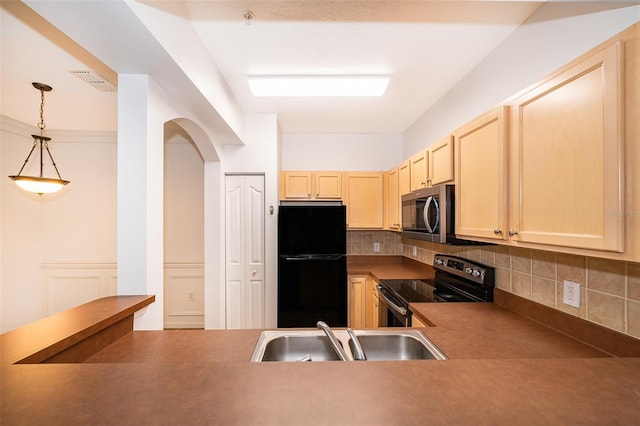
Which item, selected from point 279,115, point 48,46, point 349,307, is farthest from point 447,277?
point 48,46

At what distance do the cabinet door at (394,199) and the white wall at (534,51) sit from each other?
750 millimetres

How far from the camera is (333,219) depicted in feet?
9.65

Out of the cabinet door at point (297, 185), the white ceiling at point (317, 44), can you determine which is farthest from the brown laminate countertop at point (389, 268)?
the white ceiling at point (317, 44)

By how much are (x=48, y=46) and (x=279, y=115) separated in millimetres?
1913

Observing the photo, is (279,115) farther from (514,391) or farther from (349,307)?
(514,391)

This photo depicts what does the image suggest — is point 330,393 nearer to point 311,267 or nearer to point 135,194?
point 135,194

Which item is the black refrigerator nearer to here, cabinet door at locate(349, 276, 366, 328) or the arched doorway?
cabinet door at locate(349, 276, 366, 328)

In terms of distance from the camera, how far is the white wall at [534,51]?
119 cm

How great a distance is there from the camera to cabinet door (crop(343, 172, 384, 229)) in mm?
3471

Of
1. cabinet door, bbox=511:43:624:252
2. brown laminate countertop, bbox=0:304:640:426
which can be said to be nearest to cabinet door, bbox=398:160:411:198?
cabinet door, bbox=511:43:624:252

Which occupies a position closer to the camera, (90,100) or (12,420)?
(12,420)

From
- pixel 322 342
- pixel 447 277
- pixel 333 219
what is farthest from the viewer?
pixel 333 219

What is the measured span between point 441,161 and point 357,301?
1.90 metres

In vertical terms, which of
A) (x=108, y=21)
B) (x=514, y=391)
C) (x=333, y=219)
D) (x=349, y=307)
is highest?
(x=108, y=21)
